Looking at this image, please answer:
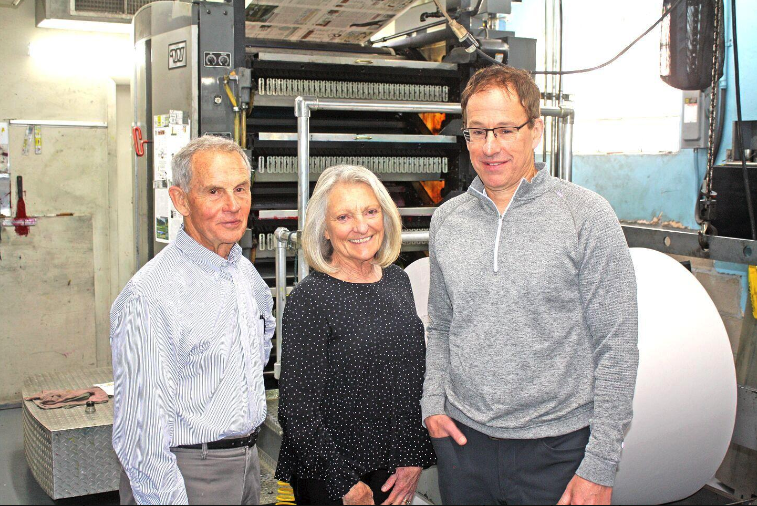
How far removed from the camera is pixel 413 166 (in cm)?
370

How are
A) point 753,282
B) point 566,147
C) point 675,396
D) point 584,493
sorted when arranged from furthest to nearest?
point 566,147, point 753,282, point 675,396, point 584,493

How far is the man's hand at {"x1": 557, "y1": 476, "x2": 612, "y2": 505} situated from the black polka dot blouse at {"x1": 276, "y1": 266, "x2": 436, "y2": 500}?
41 cm

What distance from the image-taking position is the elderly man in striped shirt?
1559 mm

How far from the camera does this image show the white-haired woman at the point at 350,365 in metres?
1.73

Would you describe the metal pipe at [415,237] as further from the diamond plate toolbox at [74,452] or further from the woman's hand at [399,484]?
the diamond plate toolbox at [74,452]

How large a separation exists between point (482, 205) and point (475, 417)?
476mm

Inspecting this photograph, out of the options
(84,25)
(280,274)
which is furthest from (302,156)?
(84,25)

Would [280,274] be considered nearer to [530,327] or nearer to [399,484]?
[399,484]

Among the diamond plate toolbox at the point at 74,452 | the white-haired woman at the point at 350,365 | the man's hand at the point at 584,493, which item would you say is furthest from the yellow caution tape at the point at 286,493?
the diamond plate toolbox at the point at 74,452

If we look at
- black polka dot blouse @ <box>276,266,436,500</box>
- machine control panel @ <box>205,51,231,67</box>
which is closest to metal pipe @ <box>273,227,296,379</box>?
machine control panel @ <box>205,51,231,67</box>

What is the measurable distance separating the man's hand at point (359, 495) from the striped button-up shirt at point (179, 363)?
270mm

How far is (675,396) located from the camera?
2383 millimetres

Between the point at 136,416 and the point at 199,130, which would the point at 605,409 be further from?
the point at 199,130

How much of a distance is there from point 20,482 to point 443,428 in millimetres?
3090
